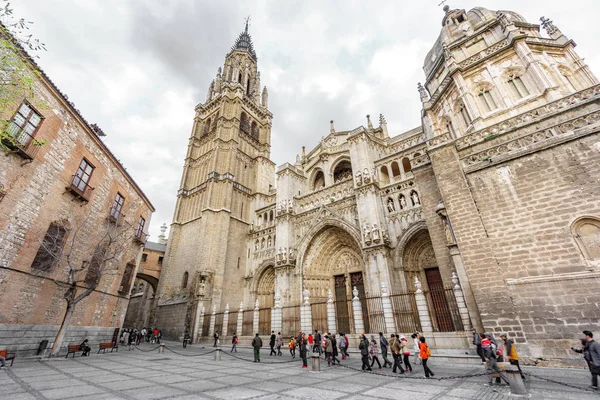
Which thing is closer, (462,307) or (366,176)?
(462,307)

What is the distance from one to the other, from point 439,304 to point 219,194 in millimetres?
18514

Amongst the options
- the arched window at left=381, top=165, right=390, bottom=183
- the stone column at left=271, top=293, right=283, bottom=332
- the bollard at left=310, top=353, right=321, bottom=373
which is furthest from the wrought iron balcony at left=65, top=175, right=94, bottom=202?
the arched window at left=381, top=165, right=390, bottom=183

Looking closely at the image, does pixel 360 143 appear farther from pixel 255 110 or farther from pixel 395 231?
pixel 255 110

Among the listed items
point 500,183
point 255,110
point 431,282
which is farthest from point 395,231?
point 255,110

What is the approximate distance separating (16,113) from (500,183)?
17041mm

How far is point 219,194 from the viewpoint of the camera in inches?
914

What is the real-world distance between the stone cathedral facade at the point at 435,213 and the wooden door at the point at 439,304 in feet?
0.26

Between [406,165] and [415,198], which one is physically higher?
[406,165]

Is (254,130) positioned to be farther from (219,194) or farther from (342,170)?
(342,170)

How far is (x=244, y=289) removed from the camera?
21.4m

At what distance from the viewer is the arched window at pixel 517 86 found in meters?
12.5

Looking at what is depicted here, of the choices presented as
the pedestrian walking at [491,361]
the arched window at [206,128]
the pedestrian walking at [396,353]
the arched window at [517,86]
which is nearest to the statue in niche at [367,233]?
the pedestrian walking at [396,353]

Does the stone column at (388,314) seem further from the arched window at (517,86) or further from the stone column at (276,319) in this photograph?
the arched window at (517,86)

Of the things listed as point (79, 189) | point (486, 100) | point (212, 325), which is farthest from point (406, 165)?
point (79, 189)
